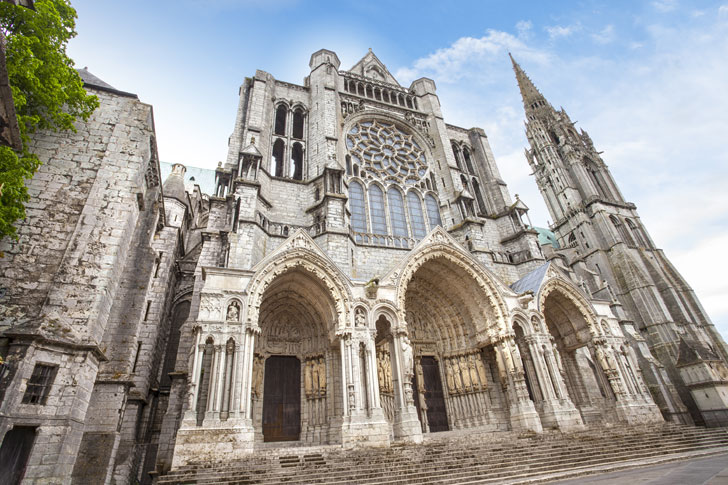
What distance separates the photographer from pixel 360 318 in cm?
1088

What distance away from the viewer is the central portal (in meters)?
10.9

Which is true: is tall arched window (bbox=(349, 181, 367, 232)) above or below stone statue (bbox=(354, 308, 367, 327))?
above

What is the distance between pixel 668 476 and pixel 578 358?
9.84 metres

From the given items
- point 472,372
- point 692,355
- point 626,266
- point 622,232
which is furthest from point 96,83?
point 622,232

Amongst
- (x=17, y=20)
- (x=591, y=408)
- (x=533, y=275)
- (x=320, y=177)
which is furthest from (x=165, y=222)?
(x=591, y=408)

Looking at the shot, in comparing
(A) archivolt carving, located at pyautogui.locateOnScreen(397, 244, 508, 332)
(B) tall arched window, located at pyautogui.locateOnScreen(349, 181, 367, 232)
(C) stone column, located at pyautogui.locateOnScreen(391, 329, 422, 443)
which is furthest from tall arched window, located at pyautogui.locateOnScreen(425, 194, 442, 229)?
(C) stone column, located at pyautogui.locateOnScreen(391, 329, 422, 443)

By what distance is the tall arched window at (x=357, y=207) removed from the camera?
1615 centimetres

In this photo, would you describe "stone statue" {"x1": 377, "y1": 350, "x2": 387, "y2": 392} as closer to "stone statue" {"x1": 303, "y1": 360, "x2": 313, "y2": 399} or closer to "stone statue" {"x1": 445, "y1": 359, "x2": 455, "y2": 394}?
"stone statue" {"x1": 303, "y1": 360, "x2": 313, "y2": 399}

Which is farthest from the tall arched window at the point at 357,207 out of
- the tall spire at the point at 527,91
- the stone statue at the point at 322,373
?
the tall spire at the point at 527,91

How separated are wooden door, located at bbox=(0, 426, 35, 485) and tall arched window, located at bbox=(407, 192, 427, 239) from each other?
559 inches

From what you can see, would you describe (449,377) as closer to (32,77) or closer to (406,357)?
(406,357)

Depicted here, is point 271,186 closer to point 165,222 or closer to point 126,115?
point 165,222

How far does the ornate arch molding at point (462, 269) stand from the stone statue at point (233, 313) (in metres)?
5.06

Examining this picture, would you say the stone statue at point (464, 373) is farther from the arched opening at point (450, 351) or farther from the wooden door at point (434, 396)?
the wooden door at point (434, 396)
